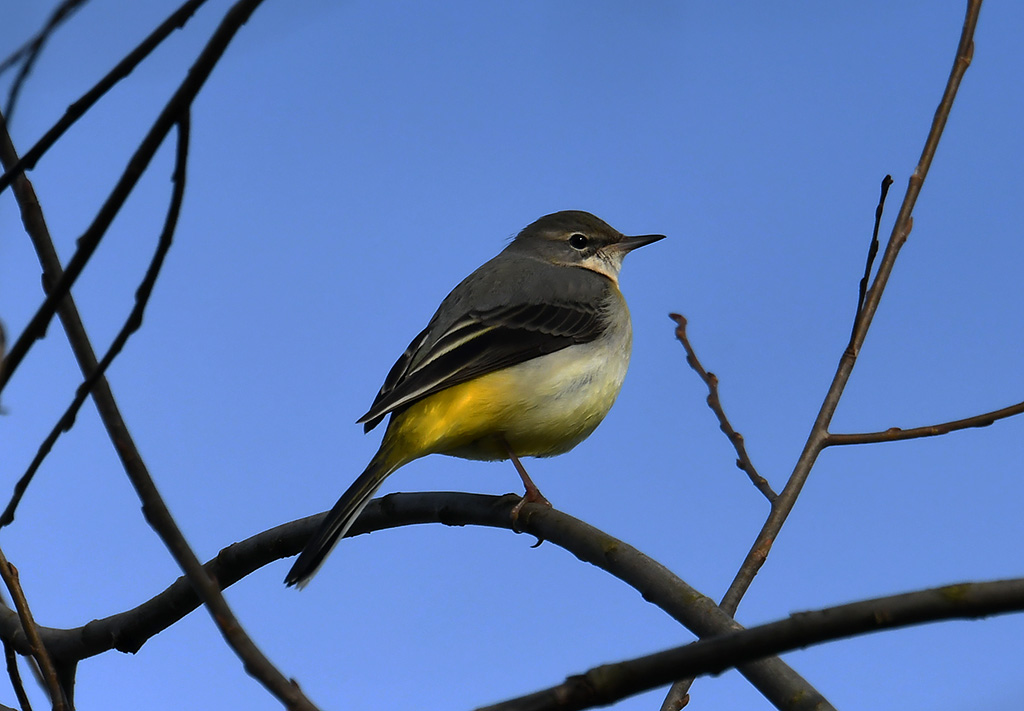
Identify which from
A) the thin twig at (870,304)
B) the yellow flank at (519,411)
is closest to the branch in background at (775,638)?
the thin twig at (870,304)

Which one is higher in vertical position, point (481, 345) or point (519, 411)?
point (481, 345)

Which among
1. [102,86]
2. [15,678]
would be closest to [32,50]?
[102,86]

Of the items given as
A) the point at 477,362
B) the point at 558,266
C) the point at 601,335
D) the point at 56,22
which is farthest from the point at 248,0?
the point at 558,266

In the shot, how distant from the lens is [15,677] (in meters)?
3.72

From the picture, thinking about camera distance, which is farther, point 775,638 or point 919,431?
point 919,431

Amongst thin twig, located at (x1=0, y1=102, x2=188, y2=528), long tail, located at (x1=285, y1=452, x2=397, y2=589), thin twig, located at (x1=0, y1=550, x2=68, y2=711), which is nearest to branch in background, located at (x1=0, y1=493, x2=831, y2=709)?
long tail, located at (x1=285, y1=452, x2=397, y2=589)

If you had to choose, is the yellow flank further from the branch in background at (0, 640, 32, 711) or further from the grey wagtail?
the branch in background at (0, 640, 32, 711)

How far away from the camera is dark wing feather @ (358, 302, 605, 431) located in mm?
5258

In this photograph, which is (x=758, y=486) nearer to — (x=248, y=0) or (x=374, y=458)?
(x=374, y=458)

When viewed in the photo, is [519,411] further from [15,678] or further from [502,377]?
[15,678]

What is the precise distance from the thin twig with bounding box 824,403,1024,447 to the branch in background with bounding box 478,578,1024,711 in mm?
2145

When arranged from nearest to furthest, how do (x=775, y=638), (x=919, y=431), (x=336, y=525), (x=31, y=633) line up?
(x=775, y=638) < (x=31, y=633) < (x=919, y=431) < (x=336, y=525)

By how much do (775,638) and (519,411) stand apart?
3.82 m

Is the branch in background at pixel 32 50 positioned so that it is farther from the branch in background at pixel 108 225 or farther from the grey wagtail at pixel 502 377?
the grey wagtail at pixel 502 377
